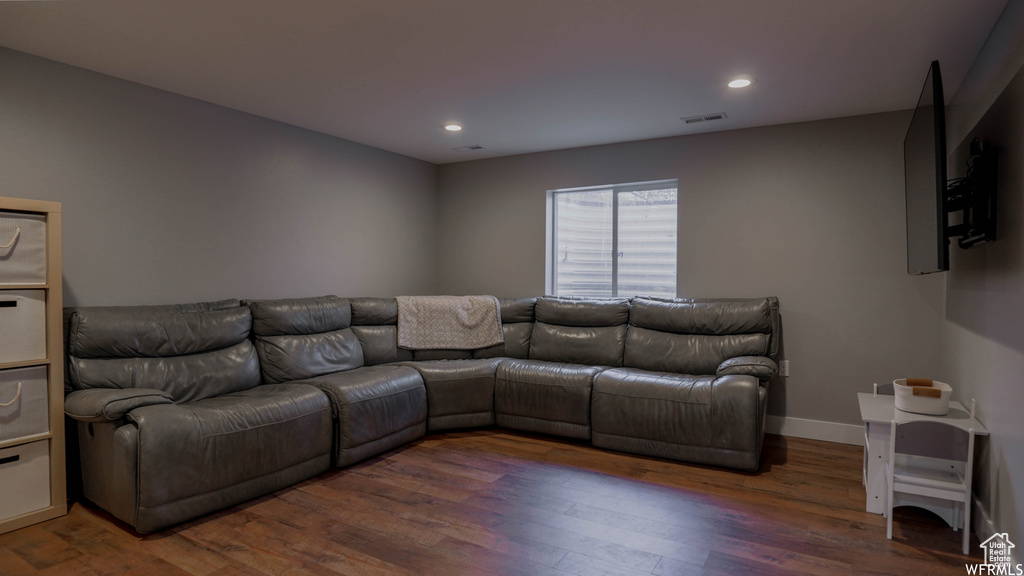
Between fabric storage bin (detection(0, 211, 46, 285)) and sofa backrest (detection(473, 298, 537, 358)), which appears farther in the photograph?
sofa backrest (detection(473, 298, 537, 358))

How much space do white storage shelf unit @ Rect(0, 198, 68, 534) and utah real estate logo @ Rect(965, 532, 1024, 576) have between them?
156 inches

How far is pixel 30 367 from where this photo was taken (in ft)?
8.17

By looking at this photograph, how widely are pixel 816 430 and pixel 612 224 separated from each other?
7.37 feet

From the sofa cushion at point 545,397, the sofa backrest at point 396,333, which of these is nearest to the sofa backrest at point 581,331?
the sofa backrest at point 396,333

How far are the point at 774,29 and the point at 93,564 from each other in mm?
3622

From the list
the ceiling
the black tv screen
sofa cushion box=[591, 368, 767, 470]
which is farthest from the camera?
sofa cushion box=[591, 368, 767, 470]

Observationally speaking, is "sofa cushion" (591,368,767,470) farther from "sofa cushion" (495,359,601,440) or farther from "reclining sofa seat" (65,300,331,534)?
"reclining sofa seat" (65,300,331,534)

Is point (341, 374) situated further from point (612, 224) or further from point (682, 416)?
point (612, 224)

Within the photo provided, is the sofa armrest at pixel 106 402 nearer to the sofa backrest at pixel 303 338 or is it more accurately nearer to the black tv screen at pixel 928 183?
the sofa backrest at pixel 303 338

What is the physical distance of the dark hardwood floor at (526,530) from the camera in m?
2.17

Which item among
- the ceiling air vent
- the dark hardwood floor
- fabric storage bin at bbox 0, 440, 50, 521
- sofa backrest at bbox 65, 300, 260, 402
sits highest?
the ceiling air vent

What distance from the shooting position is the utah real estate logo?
1.97 meters

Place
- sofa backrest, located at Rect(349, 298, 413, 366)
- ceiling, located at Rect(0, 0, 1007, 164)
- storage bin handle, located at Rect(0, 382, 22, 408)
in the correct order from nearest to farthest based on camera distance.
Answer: ceiling, located at Rect(0, 0, 1007, 164), storage bin handle, located at Rect(0, 382, 22, 408), sofa backrest, located at Rect(349, 298, 413, 366)

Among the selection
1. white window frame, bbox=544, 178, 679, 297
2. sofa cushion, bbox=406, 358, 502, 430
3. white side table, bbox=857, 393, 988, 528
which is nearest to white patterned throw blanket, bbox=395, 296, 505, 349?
sofa cushion, bbox=406, 358, 502, 430
